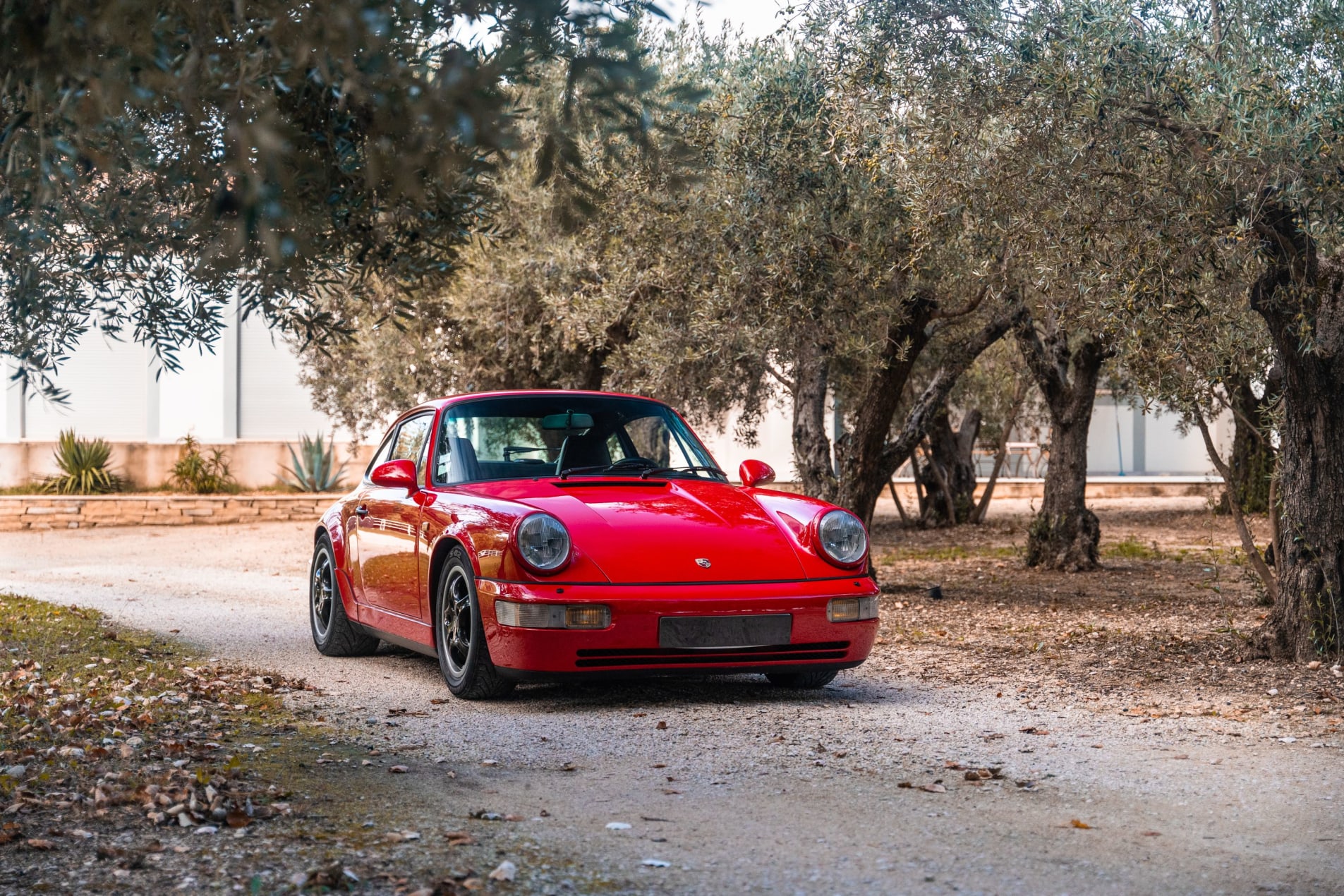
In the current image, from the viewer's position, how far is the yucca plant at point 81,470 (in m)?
22.6

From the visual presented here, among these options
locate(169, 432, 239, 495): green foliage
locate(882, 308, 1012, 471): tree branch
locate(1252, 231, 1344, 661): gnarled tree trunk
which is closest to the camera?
locate(1252, 231, 1344, 661): gnarled tree trunk

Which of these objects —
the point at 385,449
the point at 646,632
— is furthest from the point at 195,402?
the point at 646,632

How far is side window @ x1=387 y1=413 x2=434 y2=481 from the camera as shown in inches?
295

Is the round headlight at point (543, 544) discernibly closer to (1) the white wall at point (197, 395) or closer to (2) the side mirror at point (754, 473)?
(2) the side mirror at point (754, 473)

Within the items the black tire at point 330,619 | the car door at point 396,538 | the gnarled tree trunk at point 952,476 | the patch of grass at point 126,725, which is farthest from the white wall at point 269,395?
the car door at point 396,538

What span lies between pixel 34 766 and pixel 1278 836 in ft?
13.4

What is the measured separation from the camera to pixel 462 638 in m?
6.53

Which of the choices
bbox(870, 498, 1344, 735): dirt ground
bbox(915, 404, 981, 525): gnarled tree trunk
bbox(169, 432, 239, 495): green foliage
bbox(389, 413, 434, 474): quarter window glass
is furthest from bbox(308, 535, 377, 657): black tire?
bbox(169, 432, 239, 495): green foliage

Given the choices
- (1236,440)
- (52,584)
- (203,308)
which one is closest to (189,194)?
(203,308)

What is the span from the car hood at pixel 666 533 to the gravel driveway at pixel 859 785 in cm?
62

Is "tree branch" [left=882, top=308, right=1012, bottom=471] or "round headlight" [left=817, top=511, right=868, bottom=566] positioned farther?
"tree branch" [left=882, top=308, right=1012, bottom=471]

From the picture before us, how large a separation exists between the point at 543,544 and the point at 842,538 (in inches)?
56.0

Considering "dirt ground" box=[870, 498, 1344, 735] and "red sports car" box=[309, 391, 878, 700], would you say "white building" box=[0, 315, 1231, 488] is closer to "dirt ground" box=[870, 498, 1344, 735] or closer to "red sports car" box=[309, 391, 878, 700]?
"dirt ground" box=[870, 498, 1344, 735]

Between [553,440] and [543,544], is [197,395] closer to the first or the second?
[553,440]
